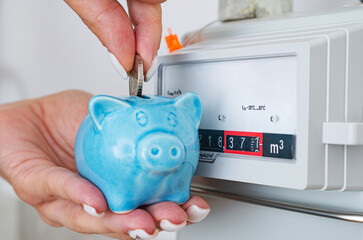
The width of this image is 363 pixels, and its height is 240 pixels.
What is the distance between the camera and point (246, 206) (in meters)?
0.54

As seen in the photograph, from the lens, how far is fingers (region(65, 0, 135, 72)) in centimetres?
48

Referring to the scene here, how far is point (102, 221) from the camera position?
18.8 inches

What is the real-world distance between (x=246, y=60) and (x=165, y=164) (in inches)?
5.8

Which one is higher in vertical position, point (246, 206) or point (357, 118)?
point (357, 118)

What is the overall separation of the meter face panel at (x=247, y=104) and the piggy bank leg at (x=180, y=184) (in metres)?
0.06

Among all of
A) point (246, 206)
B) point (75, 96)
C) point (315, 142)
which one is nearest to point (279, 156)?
point (315, 142)

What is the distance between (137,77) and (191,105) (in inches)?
3.0

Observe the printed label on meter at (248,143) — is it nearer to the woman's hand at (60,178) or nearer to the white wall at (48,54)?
the woman's hand at (60,178)

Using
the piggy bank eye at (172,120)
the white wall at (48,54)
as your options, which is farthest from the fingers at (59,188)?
the white wall at (48,54)

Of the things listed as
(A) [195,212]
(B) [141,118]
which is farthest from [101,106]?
(A) [195,212]

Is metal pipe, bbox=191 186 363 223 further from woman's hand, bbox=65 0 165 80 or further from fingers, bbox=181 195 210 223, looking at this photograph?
woman's hand, bbox=65 0 165 80

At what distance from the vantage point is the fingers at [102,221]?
41 centimetres

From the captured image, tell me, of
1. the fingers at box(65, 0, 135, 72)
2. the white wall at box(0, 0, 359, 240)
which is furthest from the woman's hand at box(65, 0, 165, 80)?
the white wall at box(0, 0, 359, 240)

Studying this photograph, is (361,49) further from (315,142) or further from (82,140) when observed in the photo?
(82,140)
